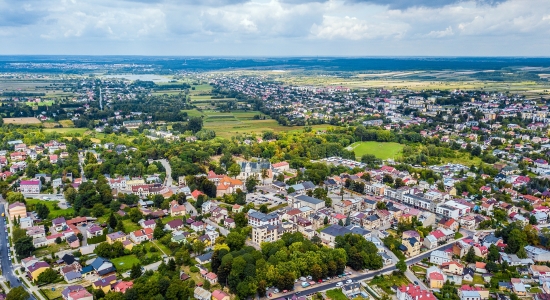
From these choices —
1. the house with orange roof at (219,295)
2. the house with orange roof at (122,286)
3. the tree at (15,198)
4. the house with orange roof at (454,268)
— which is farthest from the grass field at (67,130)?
the house with orange roof at (454,268)

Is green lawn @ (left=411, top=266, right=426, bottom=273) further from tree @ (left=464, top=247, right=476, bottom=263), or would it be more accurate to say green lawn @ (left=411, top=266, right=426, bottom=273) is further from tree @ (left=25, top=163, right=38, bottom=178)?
tree @ (left=25, top=163, right=38, bottom=178)

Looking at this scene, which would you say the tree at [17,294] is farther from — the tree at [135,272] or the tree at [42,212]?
the tree at [42,212]

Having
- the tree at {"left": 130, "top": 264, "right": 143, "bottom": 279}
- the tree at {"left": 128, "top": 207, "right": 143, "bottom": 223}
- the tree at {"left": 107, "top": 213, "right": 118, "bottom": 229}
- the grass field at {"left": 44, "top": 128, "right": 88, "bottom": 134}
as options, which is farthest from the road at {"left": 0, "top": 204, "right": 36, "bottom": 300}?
the grass field at {"left": 44, "top": 128, "right": 88, "bottom": 134}

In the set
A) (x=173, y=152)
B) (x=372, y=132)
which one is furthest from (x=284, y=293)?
(x=372, y=132)

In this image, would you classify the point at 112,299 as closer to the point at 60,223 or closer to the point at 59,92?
the point at 60,223

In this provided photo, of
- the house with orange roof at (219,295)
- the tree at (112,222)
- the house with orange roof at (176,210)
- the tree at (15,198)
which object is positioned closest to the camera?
the house with orange roof at (219,295)
